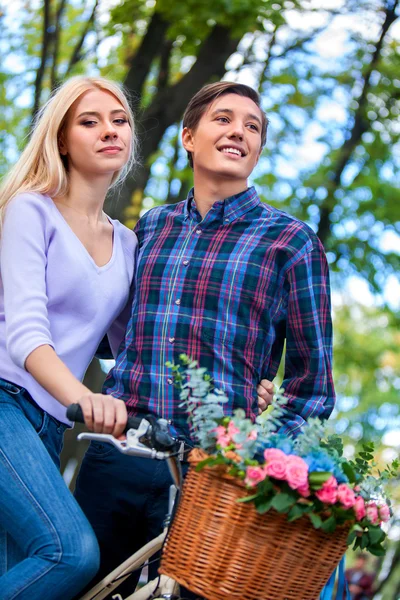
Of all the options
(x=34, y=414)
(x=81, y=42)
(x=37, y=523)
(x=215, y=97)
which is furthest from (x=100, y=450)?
(x=81, y=42)

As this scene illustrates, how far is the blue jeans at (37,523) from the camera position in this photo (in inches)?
108

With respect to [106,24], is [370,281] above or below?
below

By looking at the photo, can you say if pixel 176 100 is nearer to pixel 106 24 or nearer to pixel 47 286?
pixel 106 24

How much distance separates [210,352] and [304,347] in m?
0.39

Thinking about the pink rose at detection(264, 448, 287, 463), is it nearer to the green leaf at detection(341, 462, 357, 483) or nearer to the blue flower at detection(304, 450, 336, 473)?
the blue flower at detection(304, 450, 336, 473)

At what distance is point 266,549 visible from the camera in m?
2.52

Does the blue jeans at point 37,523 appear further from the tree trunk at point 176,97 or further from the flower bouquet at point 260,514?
the tree trunk at point 176,97

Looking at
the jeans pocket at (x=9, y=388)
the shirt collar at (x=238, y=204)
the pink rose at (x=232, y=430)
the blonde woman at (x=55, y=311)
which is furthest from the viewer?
the shirt collar at (x=238, y=204)

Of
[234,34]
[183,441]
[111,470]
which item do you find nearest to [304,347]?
[183,441]

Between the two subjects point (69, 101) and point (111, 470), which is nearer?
point (111, 470)

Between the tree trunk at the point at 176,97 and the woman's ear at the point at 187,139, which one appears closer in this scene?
the woman's ear at the point at 187,139

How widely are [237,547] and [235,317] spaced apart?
1037 mm

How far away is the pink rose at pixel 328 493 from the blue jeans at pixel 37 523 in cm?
80

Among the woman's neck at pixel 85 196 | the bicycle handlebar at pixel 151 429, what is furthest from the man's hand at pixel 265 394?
the woman's neck at pixel 85 196
